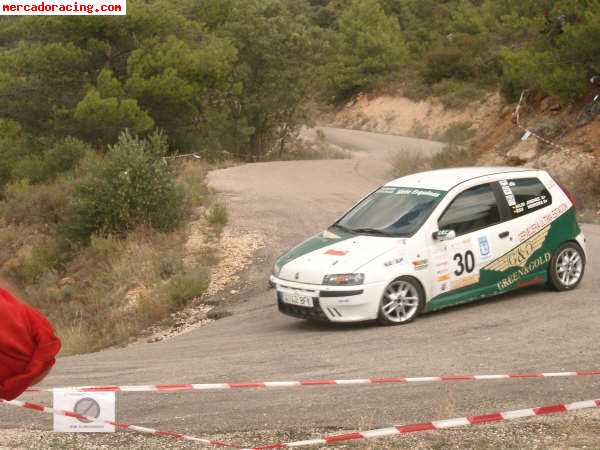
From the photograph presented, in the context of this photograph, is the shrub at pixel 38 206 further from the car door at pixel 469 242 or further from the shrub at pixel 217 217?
the car door at pixel 469 242

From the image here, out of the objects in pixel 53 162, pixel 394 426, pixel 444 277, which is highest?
pixel 53 162

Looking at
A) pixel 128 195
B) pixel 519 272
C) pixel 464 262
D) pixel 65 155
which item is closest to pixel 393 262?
pixel 464 262

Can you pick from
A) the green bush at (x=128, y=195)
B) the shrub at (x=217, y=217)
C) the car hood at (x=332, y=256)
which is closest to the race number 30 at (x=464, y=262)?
the car hood at (x=332, y=256)

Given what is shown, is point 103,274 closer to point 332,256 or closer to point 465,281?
point 332,256

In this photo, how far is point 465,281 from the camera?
10930 mm

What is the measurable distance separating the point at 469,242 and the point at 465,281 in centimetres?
46

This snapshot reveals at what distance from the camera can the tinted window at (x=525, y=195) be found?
11.4m

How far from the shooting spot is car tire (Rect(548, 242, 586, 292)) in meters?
11.7

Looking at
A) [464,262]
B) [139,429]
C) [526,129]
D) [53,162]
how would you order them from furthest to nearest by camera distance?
[53,162] → [526,129] → [464,262] → [139,429]

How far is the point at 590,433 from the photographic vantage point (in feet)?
20.3

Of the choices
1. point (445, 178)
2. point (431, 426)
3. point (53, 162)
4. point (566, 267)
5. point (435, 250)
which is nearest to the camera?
point (431, 426)

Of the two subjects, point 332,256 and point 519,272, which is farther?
point 519,272

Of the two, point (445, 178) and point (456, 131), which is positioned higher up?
point (445, 178)

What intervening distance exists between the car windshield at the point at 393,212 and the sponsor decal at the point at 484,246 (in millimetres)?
701
